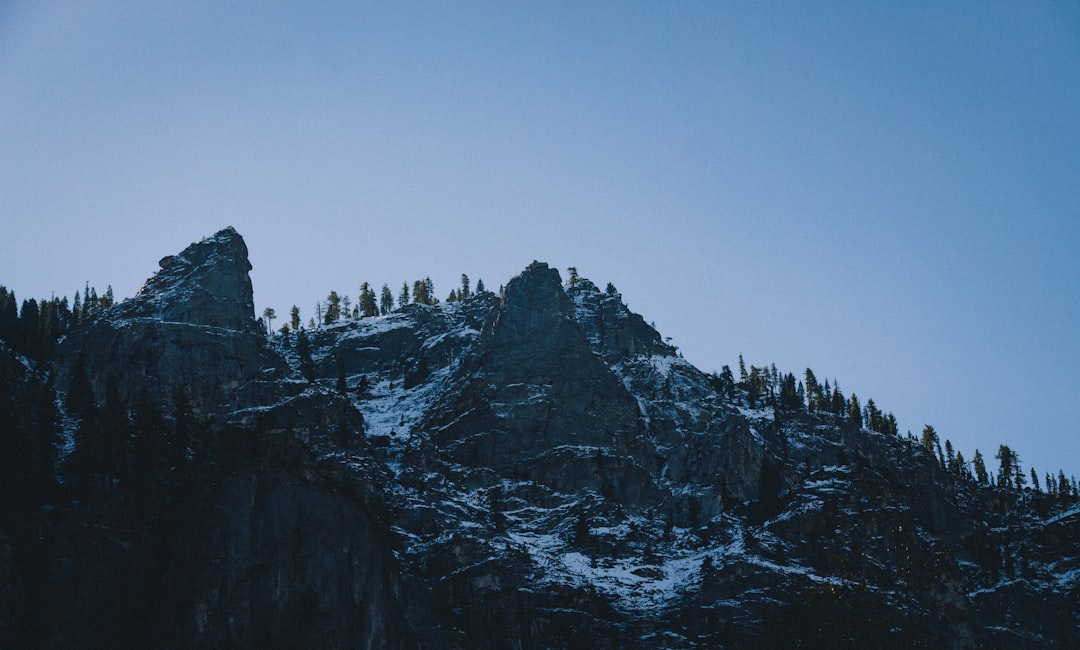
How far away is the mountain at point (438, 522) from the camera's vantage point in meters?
130

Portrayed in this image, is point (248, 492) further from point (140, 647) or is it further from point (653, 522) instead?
point (653, 522)

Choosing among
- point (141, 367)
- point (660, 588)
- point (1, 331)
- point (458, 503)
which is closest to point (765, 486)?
point (660, 588)

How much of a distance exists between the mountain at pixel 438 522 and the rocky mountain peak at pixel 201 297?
1.34ft

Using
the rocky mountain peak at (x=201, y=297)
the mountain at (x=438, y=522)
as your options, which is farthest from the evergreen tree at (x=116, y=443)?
the rocky mountain peak at (x=201, y=297)

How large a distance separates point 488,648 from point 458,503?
75.3ft

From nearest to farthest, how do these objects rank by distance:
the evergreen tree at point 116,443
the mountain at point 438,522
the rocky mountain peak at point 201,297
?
the mountain at point 438,522 < the evergreen tree at point 116,443 < the rocky mountain peak at point 201,297

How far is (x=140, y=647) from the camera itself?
127 meters

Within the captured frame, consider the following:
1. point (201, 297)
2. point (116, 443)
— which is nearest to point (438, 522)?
point (116, 443)

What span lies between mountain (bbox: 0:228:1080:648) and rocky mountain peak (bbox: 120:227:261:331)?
0.41 m

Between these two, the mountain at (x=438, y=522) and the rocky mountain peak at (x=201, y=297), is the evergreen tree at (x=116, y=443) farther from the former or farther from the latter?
the rocky mountain peak at (x=201, y=297)

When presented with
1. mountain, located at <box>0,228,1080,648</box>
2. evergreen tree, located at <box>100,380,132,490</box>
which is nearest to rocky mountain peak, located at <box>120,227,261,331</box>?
mountain, located at <box>0,228,1080,648</box>

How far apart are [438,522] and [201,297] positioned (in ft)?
157

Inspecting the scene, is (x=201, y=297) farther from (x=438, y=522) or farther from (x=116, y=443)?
(x=438, y=522)

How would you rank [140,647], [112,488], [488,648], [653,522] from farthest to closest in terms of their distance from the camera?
[653,522], [488,648], [112,488], [140,647]
